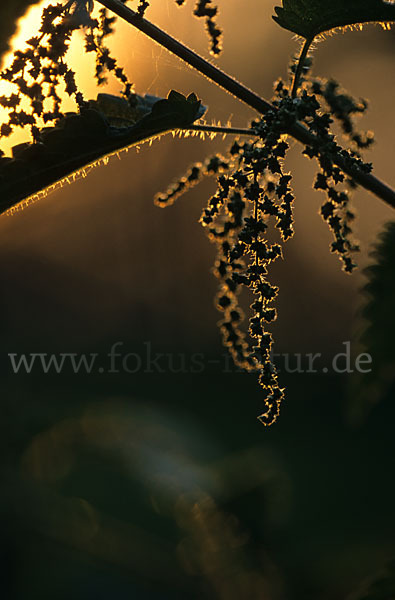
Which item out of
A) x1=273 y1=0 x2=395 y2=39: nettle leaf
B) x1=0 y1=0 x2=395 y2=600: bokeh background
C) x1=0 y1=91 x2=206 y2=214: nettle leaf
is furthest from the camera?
x1=0 y1=0 x2=395 y2=600: bokeh background

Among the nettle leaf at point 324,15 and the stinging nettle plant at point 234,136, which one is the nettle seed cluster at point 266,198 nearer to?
the stinging nettle plant at point 234,136

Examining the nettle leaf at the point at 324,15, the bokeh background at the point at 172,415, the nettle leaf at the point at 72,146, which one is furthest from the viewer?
the bokeh background at the point at 172,415

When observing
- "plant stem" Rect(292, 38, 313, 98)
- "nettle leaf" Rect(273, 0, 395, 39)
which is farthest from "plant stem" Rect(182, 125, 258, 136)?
"nettle leaf" Rect(273, 0, 395, 39)

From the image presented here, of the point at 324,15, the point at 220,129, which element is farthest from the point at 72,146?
the point at 324,15

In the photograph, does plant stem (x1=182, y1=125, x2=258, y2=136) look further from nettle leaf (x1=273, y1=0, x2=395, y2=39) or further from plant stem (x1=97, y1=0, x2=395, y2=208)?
nettle leaf (x1=273, y1=0, x2=395, y2=39)

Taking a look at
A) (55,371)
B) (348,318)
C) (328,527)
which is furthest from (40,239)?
(328,527)

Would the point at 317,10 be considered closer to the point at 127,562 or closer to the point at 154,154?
the point at 127,562

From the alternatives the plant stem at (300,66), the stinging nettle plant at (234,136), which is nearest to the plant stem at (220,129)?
the stinging nettle plant at (234,136)
